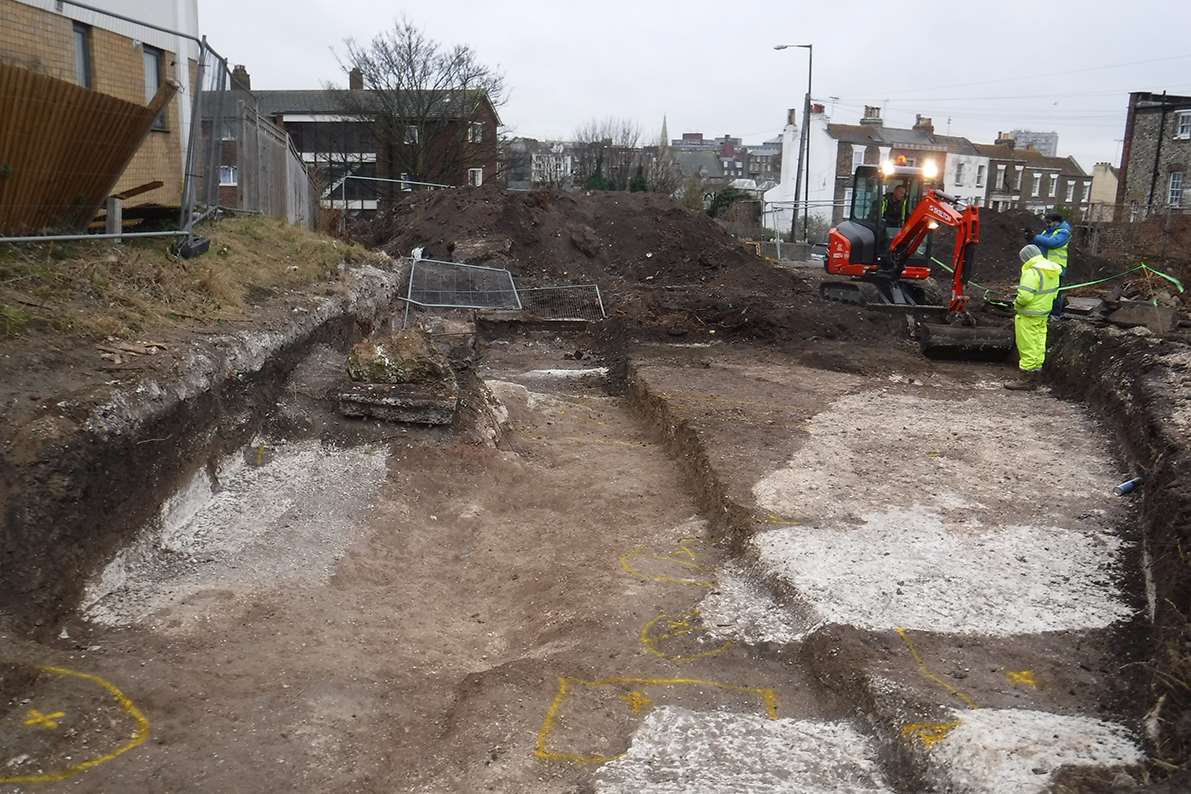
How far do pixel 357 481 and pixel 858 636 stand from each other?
380 cm

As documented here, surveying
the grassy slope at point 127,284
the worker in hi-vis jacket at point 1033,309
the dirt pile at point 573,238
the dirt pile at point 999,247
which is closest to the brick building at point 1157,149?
the dirt pile at point 999,247

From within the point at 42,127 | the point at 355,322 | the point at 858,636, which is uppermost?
the point at 42,127

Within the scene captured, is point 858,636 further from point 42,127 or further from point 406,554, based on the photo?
point 42,127

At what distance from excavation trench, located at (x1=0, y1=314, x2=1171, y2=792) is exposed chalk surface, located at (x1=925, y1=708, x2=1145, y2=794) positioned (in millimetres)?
19

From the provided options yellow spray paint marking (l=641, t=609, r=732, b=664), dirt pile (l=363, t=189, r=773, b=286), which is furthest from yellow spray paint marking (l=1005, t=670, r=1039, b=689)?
dirt pile (l=363, t=189, r=773, b=286)

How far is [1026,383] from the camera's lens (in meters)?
10.9

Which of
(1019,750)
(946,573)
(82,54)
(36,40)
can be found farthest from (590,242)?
(1019,750)

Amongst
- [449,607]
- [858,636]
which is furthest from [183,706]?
[858,636]

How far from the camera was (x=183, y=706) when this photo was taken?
3594 millimetres

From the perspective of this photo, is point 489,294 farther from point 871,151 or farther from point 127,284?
point 871,151

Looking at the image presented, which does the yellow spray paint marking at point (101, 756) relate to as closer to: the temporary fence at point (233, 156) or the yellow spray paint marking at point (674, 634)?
the yellow spray paint marking at point (674, 634)

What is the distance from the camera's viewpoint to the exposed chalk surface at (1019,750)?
10.6 feet

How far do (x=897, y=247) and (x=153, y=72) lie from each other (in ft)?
38.1

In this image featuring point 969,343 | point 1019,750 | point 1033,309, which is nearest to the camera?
point 1019,750
